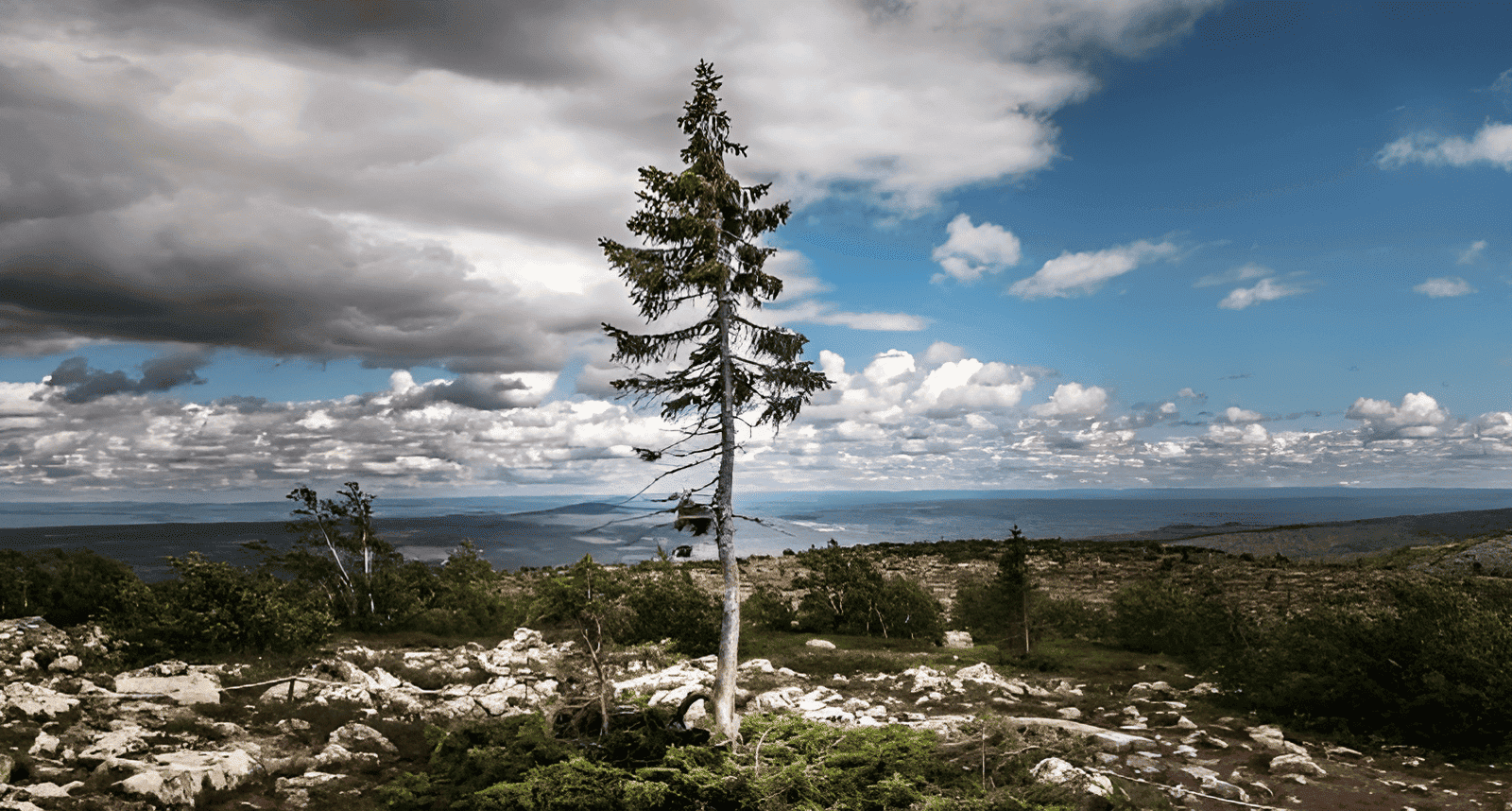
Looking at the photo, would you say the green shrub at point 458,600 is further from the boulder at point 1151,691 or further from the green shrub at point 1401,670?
the green shrub at point 1401,670

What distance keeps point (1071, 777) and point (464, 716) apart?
1227cm

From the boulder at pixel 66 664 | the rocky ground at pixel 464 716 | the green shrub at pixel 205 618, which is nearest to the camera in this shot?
the rocky ground at pixel 464 716

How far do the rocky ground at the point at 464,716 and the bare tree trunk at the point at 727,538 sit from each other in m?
0.98

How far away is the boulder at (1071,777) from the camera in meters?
10.2

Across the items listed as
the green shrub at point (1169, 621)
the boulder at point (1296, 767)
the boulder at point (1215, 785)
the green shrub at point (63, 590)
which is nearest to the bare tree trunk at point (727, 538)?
the boulder at point (1215, 785)

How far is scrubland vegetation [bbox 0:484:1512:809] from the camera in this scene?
10438 millimetres

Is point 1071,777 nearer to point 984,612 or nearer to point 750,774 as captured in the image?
point 750,774

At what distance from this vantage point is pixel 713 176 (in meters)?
13.2

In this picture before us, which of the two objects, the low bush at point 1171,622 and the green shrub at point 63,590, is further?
the green shrub at point 63,590

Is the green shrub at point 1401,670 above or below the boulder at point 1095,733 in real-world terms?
above

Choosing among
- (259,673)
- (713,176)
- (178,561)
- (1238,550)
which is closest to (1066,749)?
(713,176)

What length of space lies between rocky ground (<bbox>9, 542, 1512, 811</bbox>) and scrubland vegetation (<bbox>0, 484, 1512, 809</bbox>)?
0.89 m

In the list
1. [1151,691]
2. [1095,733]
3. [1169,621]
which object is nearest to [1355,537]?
[1169,621]

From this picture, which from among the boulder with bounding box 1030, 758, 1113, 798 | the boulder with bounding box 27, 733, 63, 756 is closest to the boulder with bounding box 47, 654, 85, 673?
the boulder with bounding box 27, 733, 63, 756
